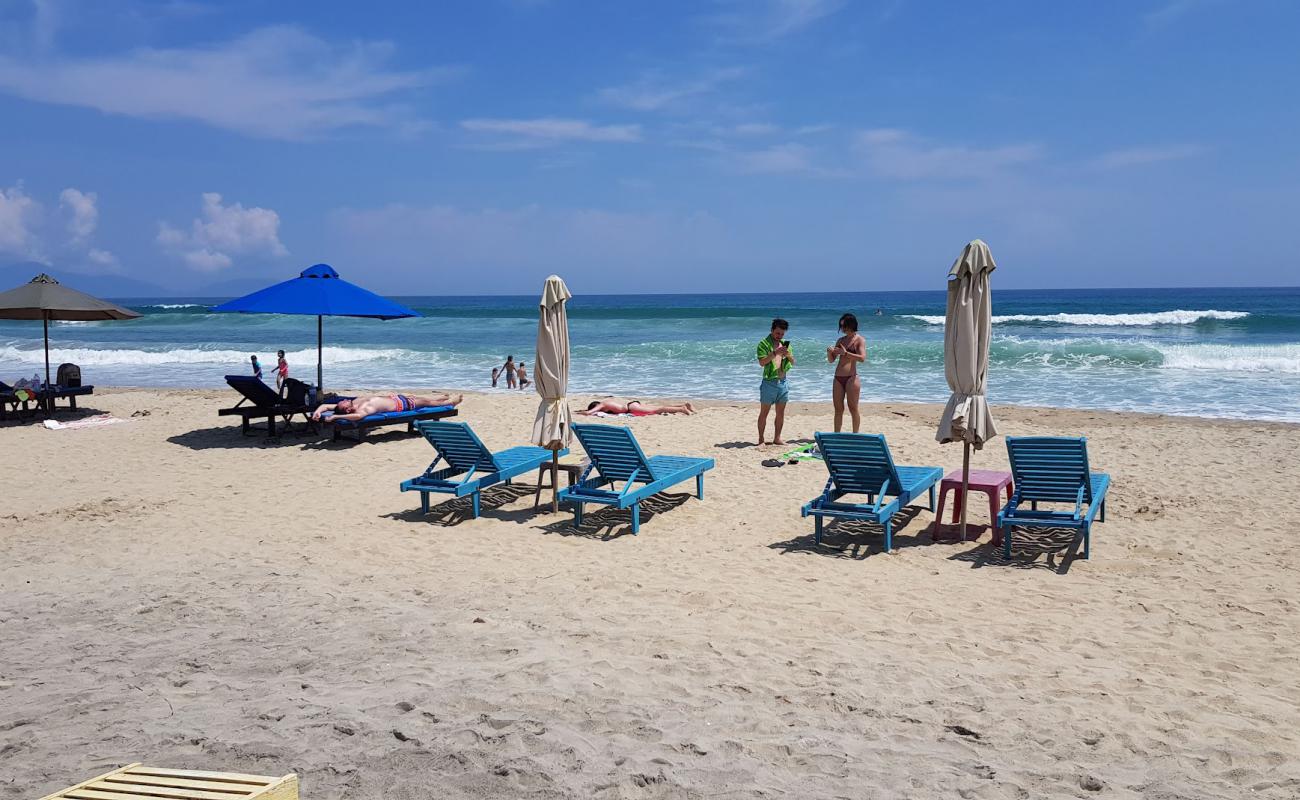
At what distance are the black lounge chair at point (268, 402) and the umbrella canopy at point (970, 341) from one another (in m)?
8.02

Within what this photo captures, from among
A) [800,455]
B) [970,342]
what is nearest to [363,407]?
[800,455]

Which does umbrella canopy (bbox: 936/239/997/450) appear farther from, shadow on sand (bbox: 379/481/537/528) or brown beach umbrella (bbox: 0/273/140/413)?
brown beach umbrella (bbox: 0/273/140/413)

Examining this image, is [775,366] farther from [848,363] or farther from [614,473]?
[614,473]

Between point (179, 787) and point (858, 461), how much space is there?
4.97 meters

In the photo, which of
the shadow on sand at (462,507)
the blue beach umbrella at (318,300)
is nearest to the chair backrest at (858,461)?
the shadow on sand at (462,507)

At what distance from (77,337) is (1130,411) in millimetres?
40643

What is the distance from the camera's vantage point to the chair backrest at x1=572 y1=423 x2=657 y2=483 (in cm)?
708

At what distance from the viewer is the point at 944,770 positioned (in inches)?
129

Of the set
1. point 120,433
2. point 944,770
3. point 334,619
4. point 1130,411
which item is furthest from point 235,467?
point 1130,411

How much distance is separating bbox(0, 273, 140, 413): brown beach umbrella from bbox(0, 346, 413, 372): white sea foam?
1315 centimetres

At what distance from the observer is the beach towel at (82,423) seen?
41.2ft

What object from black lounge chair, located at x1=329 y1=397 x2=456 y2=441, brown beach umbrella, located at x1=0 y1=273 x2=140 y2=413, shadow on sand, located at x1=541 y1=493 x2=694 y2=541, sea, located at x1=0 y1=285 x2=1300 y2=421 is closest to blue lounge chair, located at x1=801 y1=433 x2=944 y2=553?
shadow on sand, located at x1=541 y1=493 x2=694 y2=541

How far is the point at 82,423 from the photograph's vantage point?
1284 centimetres

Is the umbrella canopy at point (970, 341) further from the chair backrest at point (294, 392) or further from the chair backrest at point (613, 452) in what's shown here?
the chair backrest at point (294, 392)
